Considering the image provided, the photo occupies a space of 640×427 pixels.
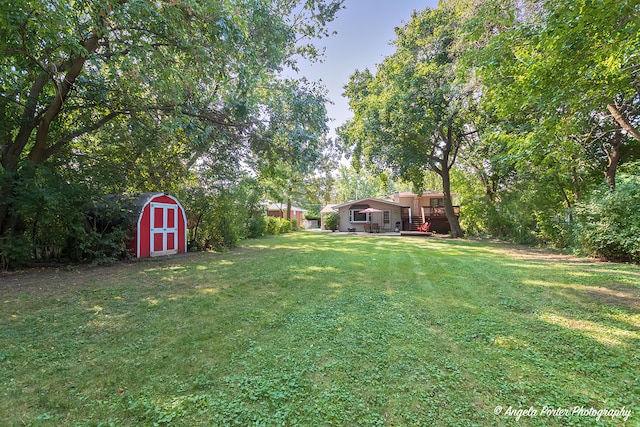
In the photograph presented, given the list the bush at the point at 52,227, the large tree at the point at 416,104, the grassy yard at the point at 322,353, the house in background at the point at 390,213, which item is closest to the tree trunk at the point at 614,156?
the large tree at the point at 416,104

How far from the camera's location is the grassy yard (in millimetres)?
2029

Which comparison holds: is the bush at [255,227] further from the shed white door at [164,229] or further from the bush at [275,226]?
the shed white door at [164,229]

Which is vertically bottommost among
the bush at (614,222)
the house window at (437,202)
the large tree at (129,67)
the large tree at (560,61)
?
the bush at (614,222)

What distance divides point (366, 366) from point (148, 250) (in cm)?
946

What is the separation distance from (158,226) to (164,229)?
1.03 feet

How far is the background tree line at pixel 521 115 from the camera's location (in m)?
4.59

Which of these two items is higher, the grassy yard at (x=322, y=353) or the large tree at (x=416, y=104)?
A: the large tree at (x=416, y=104)

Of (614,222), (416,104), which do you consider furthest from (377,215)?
(614,222)

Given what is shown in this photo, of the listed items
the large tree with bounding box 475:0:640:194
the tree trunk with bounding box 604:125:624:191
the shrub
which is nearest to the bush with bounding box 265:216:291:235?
the shrub

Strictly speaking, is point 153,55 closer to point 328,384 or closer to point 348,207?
point 328,384

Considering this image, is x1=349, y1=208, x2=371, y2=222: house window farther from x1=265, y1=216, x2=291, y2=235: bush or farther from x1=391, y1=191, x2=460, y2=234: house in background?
x1=265, y1=216, x2=291, y2=235: bush

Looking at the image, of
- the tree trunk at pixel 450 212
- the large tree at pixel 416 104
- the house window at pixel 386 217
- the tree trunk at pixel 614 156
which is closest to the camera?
the tree trunk at pixel 614 156

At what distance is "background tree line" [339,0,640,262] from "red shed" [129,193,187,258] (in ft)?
33.0

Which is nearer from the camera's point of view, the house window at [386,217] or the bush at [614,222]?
the bush at [614,222]
